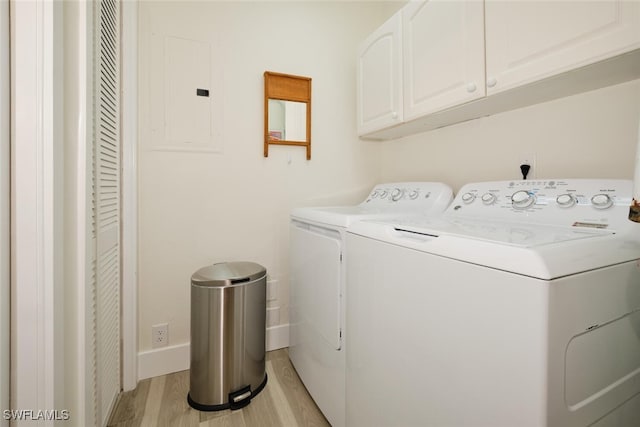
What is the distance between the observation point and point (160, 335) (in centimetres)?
171

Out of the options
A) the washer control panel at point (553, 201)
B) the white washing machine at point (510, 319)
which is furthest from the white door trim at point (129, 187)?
the washer control panel at point (553, 201)

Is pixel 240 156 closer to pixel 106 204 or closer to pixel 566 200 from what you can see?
pixel 106 204

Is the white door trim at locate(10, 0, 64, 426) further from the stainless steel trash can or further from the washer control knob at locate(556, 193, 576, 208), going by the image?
the washer control knob at locate(556, 193, 576, 208)

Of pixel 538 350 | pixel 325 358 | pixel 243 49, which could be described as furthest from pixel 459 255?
pixel 243 49

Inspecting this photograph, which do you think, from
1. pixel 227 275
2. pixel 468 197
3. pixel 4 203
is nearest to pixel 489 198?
pixel 468 197

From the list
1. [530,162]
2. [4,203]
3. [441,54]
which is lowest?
[4,203]

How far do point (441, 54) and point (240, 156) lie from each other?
1255mm

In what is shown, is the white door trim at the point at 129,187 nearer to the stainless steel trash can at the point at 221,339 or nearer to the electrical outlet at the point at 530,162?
the stainless steel trash can at the point at 221,339

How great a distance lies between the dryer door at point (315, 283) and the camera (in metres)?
1.25

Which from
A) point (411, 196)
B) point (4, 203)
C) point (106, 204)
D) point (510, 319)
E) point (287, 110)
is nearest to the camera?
point (510, 319)

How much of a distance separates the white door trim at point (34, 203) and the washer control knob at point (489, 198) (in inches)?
59.6

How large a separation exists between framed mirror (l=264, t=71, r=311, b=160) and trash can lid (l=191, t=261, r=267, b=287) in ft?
2.53

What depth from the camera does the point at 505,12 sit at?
108 cm

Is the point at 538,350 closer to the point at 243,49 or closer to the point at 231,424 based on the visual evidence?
the point at 231,424
